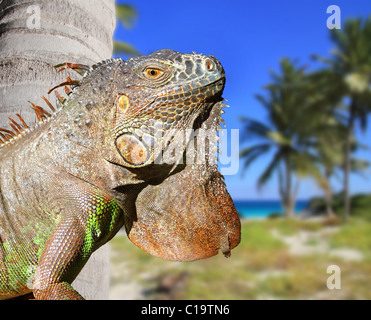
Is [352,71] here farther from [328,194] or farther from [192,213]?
[192,213]

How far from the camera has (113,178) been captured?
1.93 meters

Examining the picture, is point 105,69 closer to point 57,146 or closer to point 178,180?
point 57,146

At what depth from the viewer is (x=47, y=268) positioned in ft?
5.51

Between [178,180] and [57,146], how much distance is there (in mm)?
668

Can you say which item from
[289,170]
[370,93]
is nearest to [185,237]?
[370,93]

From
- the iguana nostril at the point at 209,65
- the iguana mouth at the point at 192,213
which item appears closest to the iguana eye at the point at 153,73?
the iguana nostril at the point at 209,65

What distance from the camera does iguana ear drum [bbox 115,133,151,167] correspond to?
1826 mm

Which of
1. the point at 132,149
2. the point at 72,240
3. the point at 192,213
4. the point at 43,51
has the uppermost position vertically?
the point at 43,51

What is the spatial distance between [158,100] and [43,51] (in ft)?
3.87

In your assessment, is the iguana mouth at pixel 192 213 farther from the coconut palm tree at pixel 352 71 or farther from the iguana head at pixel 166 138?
the coconut palm tree at pixel 352 71

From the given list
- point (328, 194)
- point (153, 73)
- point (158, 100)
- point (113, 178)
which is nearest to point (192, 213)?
point (113, 178)

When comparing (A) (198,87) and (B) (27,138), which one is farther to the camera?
A: (B) (27,138)

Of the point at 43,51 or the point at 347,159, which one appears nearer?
the point at 43,51

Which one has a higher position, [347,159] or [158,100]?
[347,159]
